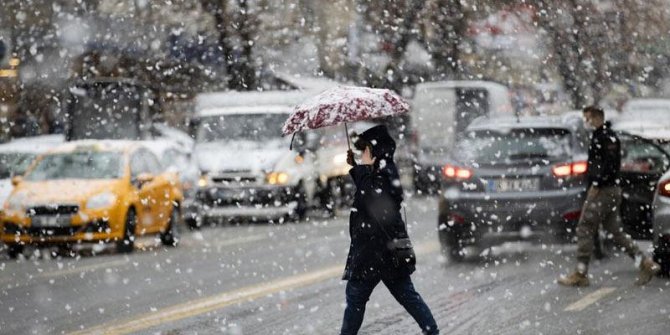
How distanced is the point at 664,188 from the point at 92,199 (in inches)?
290

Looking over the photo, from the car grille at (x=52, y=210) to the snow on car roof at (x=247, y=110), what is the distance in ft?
23.7

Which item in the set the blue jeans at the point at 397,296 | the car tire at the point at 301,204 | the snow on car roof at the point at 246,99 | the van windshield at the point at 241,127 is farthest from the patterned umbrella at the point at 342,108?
the snow on car roof at the point at 246,99

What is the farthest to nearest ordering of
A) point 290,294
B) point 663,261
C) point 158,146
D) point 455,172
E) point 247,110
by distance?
1. point 247,110
2. point 158,146
3. point 455,172
4. point 663,261
5. point 290,294

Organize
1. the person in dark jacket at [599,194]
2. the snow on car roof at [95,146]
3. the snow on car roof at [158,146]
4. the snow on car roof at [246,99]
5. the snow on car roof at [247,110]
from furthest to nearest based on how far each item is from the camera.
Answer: the snow on car roof at [246,99]
the snow on car roof at [247,110]
the snow on car roof at [158,146]
the snow on car roof at [95,146]
the person in dark jacket at [599,194]

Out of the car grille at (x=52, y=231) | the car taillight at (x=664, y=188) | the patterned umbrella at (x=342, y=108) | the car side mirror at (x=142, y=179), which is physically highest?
the patterned umbrella at (x=342, y=108)

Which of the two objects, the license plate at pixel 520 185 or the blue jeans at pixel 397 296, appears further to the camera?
the license plate at pixel 520 185

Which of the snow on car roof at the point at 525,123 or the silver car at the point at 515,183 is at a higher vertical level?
the snow on car roof at the point at 525,123

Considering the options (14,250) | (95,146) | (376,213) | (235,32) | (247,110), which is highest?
(235,32)

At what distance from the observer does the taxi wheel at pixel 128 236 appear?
16375 mm

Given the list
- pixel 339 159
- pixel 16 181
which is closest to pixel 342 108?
pixel 16 181

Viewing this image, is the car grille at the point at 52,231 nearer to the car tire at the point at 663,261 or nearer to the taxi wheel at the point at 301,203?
the taxi wheel at the point at 301,203

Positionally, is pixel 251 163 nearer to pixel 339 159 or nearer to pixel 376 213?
pixel 339 159

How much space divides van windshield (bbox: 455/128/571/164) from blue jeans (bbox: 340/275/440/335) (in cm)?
638

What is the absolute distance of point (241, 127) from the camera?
74.2ft
